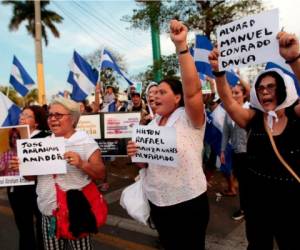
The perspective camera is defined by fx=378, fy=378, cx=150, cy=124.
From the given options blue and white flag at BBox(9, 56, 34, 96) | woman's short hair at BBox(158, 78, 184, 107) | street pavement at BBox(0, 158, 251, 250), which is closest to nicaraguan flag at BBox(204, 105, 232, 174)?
street pavement at BBox(0, 158, 251, 250)

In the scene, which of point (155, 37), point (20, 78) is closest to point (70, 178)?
point (20, 78)

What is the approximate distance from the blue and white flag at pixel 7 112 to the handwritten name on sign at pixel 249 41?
2.70 metres

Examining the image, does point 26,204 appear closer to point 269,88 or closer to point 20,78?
point 269,88

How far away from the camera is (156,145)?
258 cm

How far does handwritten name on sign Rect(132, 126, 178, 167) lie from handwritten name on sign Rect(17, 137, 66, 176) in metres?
0.54

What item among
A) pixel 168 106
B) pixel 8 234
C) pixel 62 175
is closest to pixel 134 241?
pixel 8 234

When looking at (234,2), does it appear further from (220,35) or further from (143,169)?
(143,169)

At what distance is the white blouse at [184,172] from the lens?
253cm

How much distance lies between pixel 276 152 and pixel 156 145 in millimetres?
787

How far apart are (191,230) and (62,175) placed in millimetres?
1035

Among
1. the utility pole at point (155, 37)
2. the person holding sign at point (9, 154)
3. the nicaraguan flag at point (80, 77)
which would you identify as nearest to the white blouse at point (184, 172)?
the person holding sign at point (9, 154)

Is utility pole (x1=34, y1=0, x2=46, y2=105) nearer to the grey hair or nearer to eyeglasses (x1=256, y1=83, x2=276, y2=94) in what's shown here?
the grey hair

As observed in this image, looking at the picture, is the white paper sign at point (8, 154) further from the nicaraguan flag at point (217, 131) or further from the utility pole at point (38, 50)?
the utility pole at point (38, 50)

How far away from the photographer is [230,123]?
16.9 ft
